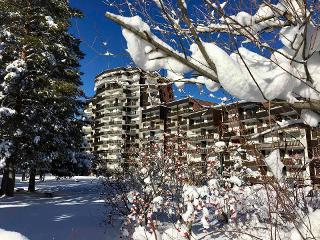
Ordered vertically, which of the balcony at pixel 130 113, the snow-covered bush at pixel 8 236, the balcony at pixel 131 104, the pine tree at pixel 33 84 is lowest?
the snow-covered bush at pixel 8 236

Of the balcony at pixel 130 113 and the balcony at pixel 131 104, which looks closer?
the balcony at pixel 130 113

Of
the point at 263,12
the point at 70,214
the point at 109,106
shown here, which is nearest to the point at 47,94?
the point at 70,214

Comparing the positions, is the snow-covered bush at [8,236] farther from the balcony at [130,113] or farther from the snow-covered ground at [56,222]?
the balcony at [130,113]

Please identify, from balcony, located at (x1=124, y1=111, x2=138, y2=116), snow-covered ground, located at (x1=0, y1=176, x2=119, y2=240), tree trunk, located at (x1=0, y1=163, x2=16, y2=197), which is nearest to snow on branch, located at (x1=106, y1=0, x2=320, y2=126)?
snow-covered ground, located at (x1=0, y1=176, x2=119, y2=240)

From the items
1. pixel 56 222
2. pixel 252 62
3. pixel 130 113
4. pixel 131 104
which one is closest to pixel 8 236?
pixel 252 62

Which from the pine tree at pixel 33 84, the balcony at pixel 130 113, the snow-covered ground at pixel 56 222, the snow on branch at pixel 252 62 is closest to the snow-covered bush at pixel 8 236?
the snow on branch at pixel 252 62

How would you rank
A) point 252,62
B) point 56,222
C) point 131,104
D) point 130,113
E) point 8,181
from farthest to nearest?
1. point 131,104
2. point 130,113
3. point 8,181
4. point 56,222
5. point 252,62

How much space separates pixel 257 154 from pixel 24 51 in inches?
718

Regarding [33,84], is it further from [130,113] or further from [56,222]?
[130,113]

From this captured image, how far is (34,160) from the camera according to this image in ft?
56.4

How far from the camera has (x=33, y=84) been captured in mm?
18125

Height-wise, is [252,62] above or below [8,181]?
above

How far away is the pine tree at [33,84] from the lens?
1702 centimetres

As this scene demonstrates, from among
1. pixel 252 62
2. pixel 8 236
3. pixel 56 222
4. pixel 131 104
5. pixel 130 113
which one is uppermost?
pixel 131 104
